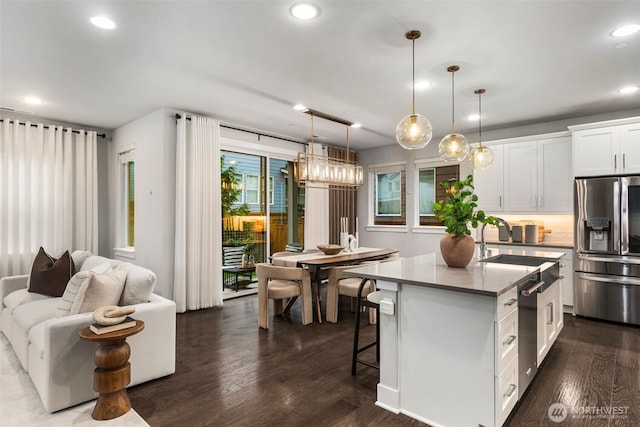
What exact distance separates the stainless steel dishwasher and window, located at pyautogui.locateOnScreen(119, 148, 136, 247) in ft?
18.3

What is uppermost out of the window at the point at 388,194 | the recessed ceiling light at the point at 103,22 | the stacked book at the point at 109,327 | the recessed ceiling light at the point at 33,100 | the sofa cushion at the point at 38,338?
the recessed ceiling light at the point at 33,100

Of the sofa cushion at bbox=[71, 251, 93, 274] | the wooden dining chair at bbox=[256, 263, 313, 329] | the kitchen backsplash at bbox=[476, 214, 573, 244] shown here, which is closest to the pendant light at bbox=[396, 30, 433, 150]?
the wooden dining chair at bbox=[256, 263, 313, 329]

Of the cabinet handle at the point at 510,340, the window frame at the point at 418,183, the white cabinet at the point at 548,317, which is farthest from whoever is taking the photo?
the window frame at the point at 418,183

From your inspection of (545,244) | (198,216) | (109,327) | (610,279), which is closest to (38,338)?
(109,327)

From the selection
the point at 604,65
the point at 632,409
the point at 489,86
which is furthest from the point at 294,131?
the point at 632,409

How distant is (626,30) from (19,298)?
596cm

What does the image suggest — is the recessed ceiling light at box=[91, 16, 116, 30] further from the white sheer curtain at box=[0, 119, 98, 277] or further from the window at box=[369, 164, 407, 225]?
the window at box=[369, 164, 407, 225]

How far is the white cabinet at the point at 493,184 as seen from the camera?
5430 mm

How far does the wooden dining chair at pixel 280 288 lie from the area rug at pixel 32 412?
1855 millimetres

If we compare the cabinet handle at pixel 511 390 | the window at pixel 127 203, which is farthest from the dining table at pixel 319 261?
the window at pixel 127 203

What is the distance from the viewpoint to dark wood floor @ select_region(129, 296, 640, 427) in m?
2.32

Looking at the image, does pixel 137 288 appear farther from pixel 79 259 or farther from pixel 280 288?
pixel 79 259

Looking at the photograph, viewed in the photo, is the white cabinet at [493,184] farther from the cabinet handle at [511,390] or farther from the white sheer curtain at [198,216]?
the white sheer curtain at [198,216]

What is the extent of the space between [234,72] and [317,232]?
3.75 m
